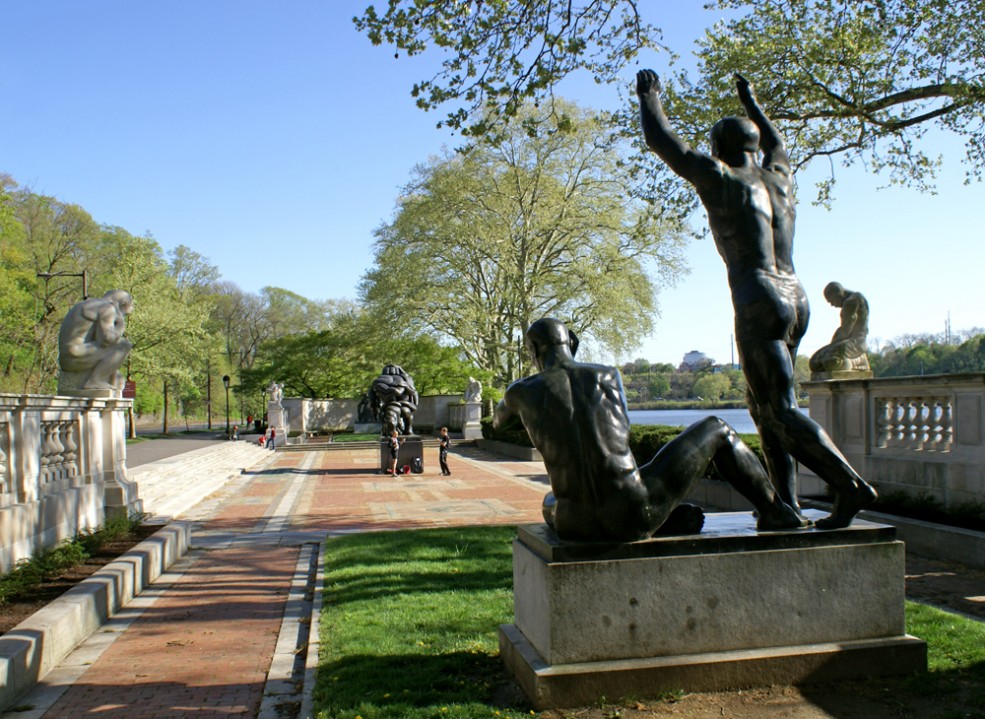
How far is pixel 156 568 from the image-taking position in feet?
27.2

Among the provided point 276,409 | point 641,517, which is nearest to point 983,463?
point 641,517

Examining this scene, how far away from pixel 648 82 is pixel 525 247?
30623 millimetres

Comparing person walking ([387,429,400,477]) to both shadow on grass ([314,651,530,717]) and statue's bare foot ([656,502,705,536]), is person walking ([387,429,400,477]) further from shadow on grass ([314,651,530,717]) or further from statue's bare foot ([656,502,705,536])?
statue's bare foot ([656,502,705,536])

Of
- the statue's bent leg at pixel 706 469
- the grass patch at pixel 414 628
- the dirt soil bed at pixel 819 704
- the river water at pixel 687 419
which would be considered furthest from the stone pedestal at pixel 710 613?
the river water at pixel 687 419

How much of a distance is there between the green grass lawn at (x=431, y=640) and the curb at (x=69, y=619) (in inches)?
67.6

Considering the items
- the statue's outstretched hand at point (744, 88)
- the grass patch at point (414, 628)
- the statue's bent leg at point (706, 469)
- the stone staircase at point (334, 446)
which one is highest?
the statue's outstretched hand at point (744, 88)

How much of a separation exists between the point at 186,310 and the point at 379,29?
131 ft

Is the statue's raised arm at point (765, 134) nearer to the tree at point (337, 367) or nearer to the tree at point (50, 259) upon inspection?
the tree at point (50, 259)

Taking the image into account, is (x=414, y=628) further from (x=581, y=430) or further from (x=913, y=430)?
(x=913, y=430)

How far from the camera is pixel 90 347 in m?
10.9

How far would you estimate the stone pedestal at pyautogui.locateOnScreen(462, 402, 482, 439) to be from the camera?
39.8 m

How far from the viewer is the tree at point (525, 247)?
34750 mm

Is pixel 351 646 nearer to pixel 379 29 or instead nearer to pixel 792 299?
pixel 792 299

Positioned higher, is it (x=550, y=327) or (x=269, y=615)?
(x=550, y=327)
